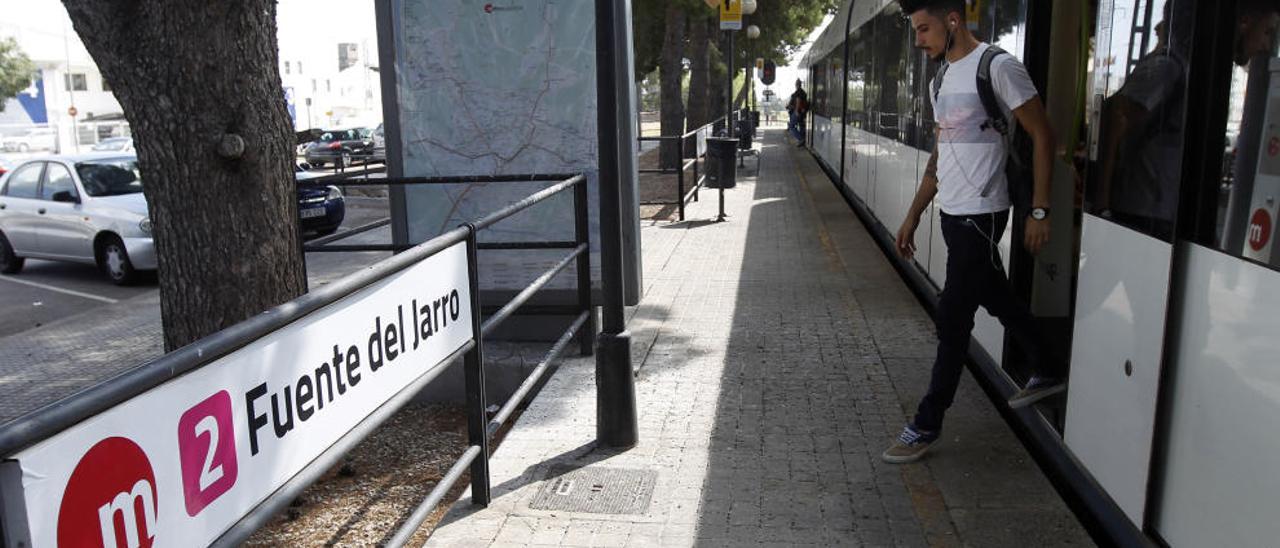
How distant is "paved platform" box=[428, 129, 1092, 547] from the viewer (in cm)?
365

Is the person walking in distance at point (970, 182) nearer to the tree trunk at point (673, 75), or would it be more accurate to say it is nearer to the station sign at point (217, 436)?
the station sign at point (217, 436)

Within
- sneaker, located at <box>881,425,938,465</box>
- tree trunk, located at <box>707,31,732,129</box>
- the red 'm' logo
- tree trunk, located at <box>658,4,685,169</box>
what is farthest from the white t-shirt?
tree trunk, located at <box>707,31,732,129</box>

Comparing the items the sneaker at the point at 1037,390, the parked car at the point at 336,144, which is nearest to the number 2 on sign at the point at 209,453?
the sneaker at the point at 1037,390

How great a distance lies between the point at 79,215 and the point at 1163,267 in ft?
40.2

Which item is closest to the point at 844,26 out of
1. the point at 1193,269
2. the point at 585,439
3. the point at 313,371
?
the point at 585,439

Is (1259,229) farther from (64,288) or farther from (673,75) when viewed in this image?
(673,75)

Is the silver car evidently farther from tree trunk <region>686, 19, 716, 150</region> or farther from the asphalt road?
tree trunk <region>686, 19, 716, 150</region>

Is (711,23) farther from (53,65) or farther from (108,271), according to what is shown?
(53,65)

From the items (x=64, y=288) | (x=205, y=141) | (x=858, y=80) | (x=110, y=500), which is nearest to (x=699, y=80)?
(x=858, y=80)

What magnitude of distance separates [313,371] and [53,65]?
82889 mm

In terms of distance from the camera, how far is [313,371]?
7.59ft

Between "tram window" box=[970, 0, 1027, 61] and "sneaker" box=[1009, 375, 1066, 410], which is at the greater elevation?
"tram window" box=[970, 0, 1027, 61]

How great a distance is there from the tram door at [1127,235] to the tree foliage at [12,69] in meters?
62.5

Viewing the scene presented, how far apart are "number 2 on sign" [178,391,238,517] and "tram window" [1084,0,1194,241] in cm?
263
